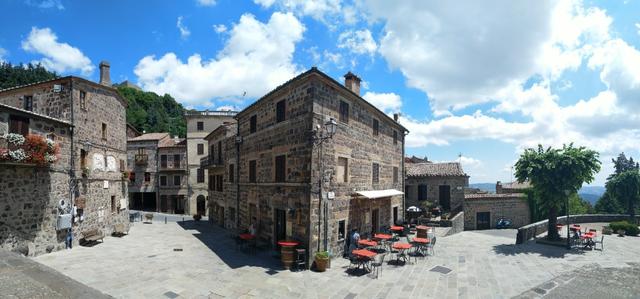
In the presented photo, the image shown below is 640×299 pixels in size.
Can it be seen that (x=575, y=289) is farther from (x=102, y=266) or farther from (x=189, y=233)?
(x=189, y=233)

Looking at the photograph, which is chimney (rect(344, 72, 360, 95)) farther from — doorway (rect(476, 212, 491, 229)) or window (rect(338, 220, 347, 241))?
doorway (rect(476, 212, 491, 229))

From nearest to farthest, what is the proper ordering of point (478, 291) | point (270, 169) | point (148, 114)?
point (478, 291)
point (270, 169)
point (148, 114)

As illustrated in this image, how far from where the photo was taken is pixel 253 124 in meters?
19.4

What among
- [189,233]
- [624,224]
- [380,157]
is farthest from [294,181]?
[624,224]

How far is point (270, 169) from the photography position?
665 inches

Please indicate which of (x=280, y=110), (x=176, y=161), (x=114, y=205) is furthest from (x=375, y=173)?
(x=176, y=161)

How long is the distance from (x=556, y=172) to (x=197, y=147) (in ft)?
117

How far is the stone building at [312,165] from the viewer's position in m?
14.2

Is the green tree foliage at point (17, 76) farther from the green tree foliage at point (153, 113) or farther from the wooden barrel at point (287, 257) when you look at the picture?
the wooden barrel at point (287, 257)

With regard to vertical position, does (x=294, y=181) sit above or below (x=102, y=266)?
above

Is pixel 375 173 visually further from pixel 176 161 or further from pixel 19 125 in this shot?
pixel 176 161

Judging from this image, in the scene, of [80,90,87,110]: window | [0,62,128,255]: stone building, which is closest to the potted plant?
[0,62,128,255]: stone building

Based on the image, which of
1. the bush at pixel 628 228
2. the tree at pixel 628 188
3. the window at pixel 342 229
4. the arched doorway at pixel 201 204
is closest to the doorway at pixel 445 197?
the bush at pixel 628 228

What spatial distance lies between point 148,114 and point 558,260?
69263 mm
